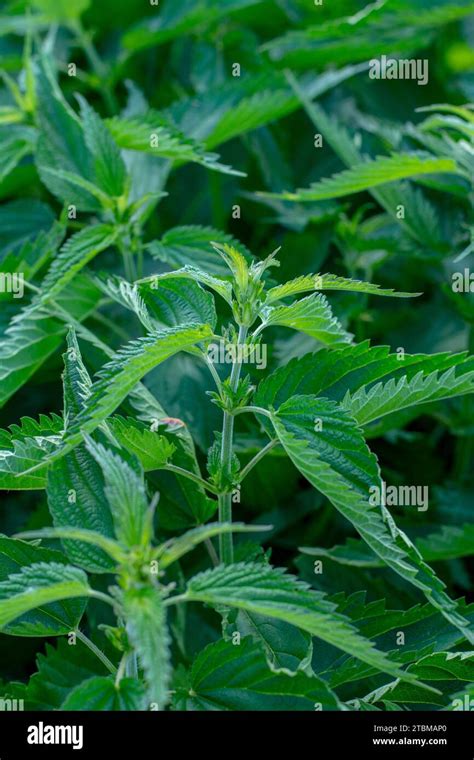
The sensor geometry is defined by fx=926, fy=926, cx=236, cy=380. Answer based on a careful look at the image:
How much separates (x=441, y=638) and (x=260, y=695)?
0.19m

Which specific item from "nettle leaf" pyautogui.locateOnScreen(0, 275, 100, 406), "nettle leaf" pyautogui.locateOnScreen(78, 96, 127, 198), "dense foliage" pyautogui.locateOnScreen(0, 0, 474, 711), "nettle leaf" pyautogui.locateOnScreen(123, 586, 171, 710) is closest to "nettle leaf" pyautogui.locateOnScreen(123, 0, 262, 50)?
"dense foliage" pyautogui.locateOnScreen(0, 0, 474, 711)

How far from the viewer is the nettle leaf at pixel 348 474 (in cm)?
65

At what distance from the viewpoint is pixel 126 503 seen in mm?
598

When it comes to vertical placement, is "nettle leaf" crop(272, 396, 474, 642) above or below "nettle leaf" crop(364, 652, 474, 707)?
above

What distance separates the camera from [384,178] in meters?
0.92

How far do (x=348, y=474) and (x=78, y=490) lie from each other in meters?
0.21

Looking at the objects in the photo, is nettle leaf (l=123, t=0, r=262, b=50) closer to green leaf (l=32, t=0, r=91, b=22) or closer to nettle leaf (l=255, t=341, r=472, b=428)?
green leaf (l=32, t=0, r=91, b=22)

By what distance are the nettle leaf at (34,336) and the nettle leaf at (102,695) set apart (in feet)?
1.11

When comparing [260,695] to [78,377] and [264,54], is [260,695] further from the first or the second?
[264,54]

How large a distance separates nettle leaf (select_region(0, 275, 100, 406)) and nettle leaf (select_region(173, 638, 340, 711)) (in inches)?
13.1

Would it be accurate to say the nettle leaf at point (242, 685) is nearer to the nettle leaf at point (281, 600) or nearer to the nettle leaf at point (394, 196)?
the nettle leaf at point (281, 600)

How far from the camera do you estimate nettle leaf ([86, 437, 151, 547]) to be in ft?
1.95

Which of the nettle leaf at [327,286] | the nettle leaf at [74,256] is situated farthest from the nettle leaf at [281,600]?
the nettle leaf at [74,256]
